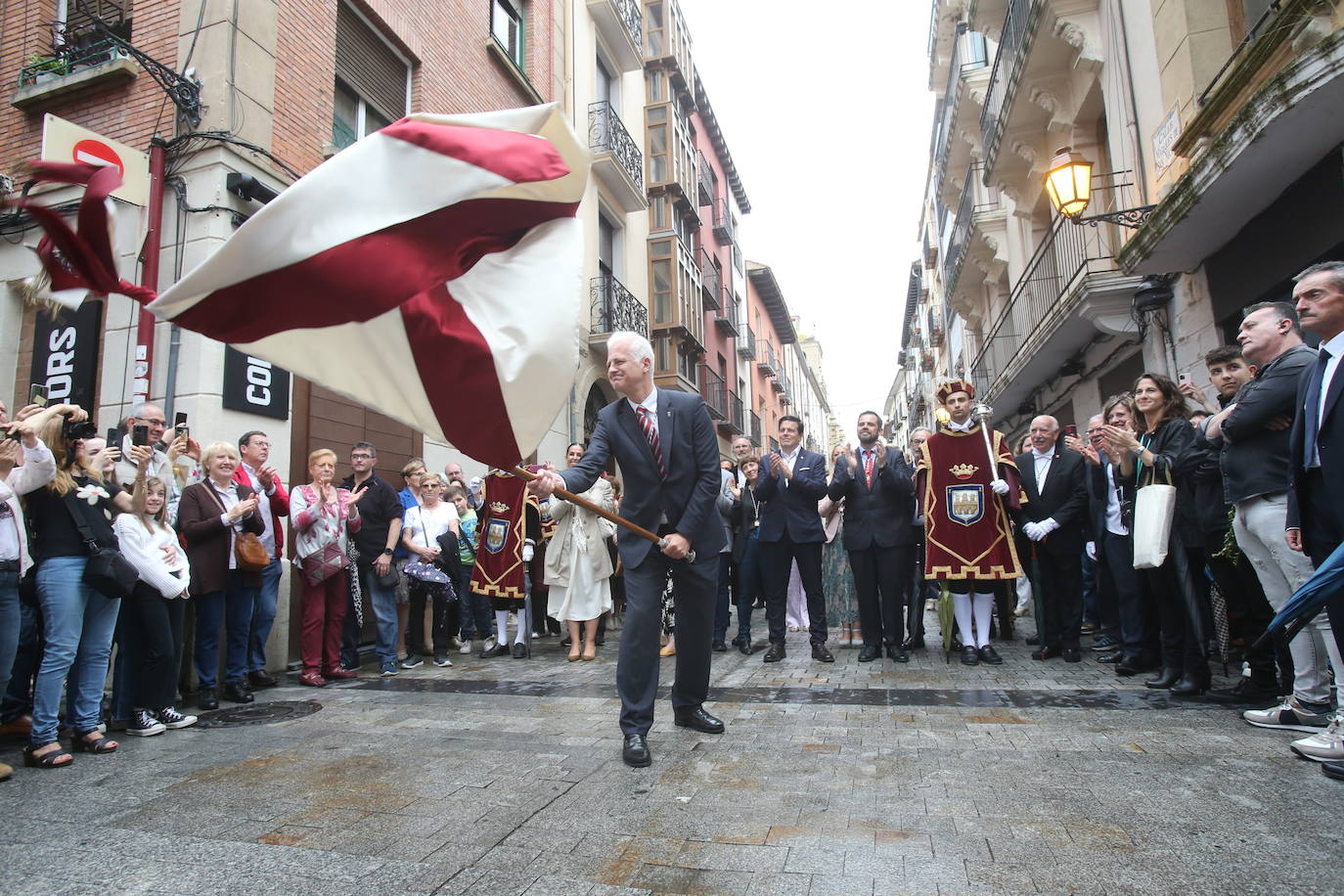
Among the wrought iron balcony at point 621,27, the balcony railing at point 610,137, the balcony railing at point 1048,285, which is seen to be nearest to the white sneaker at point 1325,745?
the balcony railing at point 1048,285

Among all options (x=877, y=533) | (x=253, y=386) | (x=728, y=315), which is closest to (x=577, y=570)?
(x=877, y=533)

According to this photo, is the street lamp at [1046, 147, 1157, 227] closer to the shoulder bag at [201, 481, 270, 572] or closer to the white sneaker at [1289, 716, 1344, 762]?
the white sneaker at [1289, 716, 1344, 762]

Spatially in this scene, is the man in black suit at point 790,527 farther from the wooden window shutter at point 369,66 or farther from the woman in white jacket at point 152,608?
the wooden window shutter at point 369,66

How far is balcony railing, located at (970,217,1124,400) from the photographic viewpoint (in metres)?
11.4

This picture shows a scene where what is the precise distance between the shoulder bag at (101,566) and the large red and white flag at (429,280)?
222cm

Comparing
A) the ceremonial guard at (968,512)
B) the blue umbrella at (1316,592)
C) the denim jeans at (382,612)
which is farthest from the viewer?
the denim jeans at (382,612)

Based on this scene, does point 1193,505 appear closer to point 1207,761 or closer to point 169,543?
point 1207,761

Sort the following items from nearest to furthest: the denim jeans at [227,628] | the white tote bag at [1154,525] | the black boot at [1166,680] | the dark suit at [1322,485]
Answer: the dark suit at [1322,485] → the white tote bag at [1154,525] → the black boot at [1166,680] → the denim jeans at [227,628]

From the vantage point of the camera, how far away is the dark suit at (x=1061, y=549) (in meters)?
6.36

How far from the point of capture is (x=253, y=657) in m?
6.17

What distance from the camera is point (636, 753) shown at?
3580mm

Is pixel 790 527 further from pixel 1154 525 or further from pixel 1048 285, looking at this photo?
pixel 1048 285

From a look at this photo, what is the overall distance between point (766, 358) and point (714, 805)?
133 feet

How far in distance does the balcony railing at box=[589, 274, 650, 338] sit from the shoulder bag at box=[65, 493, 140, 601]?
12276mm
